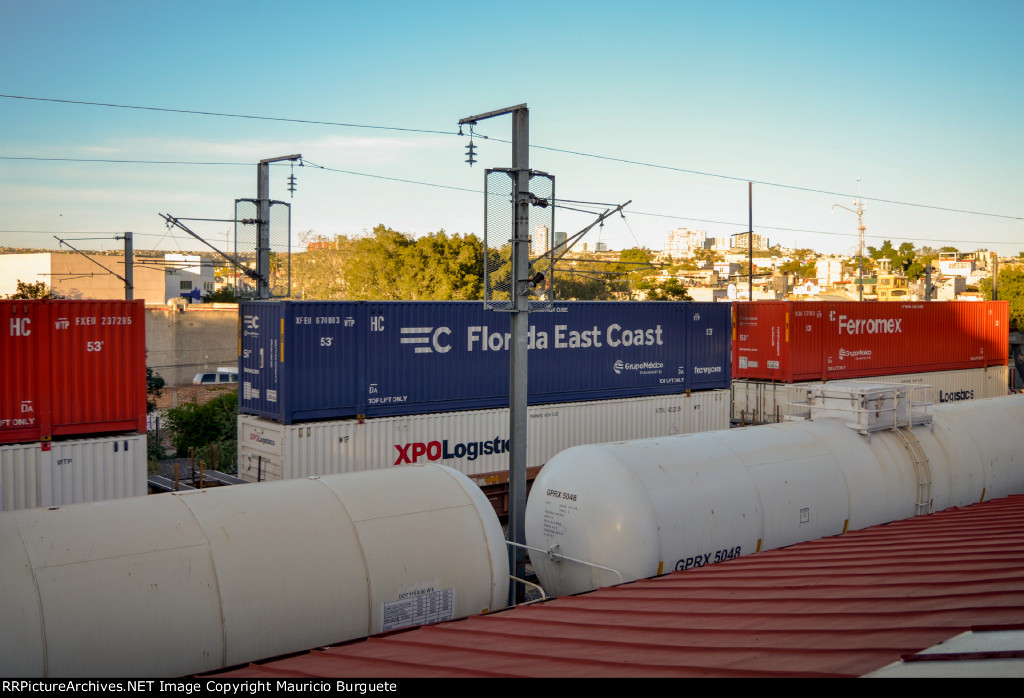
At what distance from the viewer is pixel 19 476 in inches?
479

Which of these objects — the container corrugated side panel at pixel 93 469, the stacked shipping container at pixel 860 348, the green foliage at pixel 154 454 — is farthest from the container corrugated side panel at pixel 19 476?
the stacked shipping container at pixel 860 348

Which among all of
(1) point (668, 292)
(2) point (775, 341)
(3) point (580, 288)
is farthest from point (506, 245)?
(1) point (668, 292)

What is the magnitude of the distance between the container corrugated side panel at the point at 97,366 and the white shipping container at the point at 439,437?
8.32ft

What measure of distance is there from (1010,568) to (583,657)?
4380 millimetres

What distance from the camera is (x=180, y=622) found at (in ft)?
24.5

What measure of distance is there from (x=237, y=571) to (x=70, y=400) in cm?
660

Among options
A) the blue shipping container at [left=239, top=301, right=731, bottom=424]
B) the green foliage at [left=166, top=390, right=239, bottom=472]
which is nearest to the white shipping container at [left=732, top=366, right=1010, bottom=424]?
the blue shipping container at [left=239, top=301, right=731, bottom=424]

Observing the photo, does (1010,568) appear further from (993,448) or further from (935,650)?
(993,448)

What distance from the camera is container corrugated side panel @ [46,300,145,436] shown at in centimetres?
1259

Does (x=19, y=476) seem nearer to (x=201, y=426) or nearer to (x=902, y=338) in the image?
(x=201, y=426)

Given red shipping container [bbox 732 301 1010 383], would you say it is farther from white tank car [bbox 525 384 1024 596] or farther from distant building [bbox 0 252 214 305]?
distant building [bbox 0 252 214 305]

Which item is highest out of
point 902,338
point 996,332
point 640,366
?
point 996,332

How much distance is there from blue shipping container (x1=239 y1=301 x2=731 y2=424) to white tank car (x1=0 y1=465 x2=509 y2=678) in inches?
221

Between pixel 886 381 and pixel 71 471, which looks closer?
pixel 71 471
